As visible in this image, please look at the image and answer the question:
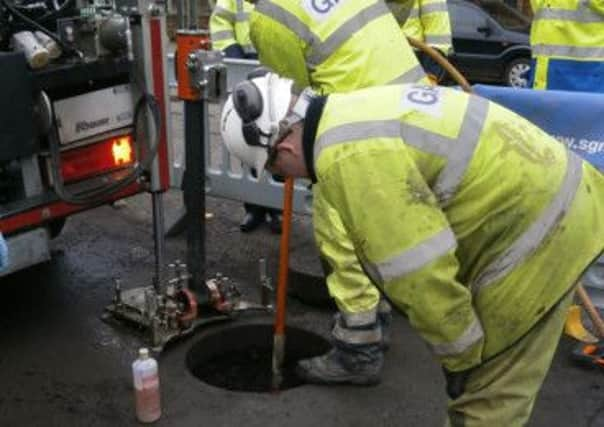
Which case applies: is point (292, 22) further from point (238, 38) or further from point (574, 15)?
point (238, 38)

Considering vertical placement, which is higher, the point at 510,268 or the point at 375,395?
the point at 510,268

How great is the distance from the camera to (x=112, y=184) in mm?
3816

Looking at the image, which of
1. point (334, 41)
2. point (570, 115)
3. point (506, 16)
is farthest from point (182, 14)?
point (506, 16)

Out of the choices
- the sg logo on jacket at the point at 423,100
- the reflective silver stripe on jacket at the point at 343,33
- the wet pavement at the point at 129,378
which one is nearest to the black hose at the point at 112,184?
the wet pavement at the point at 129,378

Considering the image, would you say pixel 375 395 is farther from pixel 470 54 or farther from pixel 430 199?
pixel 470 54

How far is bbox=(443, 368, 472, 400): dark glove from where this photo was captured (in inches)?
91.7

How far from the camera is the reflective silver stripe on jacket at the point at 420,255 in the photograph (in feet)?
6.33

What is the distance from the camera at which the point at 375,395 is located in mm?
3400

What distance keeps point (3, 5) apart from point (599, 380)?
3.06m

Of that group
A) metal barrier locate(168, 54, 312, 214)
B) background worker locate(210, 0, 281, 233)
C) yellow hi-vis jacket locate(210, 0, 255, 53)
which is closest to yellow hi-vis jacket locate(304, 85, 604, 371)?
metal barrier locate(168, 54, 312, 214)

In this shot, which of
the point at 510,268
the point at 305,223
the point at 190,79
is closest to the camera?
the point at 510,268

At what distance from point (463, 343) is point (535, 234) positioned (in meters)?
0.34

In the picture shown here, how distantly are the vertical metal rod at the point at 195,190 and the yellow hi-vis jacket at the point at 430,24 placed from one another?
1755mm

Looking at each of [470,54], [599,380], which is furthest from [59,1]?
[470,54]
